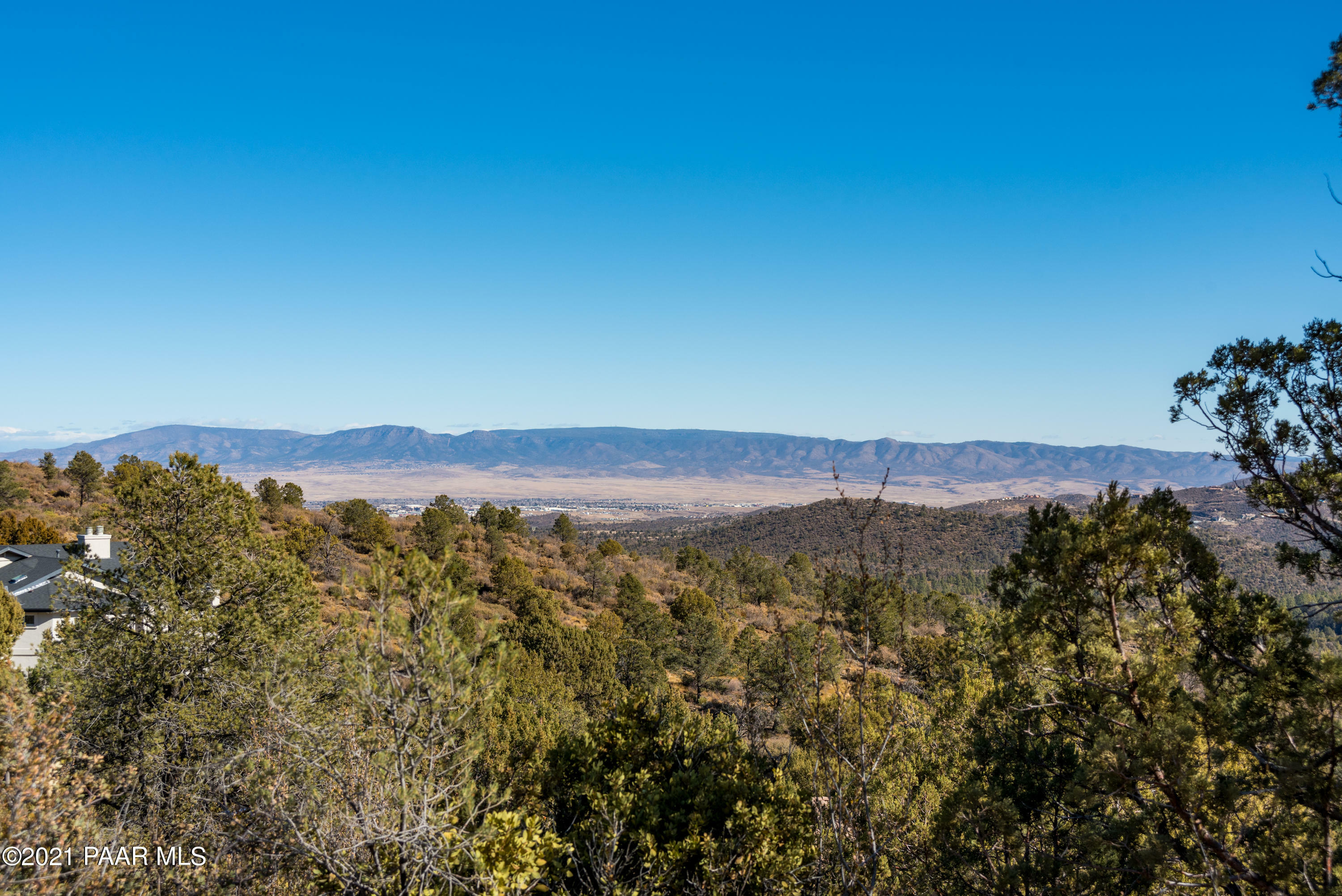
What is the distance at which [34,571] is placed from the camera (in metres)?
23.8

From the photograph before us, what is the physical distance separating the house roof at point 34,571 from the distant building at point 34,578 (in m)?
0.02

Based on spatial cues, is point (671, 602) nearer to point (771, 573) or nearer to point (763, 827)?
point (771, 573)

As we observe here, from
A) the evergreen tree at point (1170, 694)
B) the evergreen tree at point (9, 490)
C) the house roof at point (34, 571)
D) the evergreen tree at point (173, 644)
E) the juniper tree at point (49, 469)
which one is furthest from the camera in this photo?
the juniper tree at point (49, 469)

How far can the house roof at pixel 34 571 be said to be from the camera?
22.0 m

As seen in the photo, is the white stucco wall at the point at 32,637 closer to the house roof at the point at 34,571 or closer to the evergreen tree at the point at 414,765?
the house roof at the point at 34,571

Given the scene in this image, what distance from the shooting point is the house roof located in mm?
22031

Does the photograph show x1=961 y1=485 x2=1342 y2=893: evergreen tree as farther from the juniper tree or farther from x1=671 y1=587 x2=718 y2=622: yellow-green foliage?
the juniper tree

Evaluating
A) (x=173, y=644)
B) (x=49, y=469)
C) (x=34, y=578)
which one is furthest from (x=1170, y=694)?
(x=49, y=469)

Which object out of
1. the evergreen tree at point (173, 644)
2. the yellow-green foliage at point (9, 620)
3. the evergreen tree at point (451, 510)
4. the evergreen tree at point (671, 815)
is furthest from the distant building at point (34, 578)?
the evergreen tree at point (451, 510)

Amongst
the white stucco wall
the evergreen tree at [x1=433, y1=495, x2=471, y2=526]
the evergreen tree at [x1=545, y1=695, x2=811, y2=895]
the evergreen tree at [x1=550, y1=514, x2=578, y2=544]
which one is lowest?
the evergreen tree at [x1=550, y1=514, x2=578, y2=544]

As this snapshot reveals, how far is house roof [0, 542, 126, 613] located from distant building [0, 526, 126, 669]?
0.02m

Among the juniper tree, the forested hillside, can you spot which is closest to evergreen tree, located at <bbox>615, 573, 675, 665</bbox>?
the forested hillside

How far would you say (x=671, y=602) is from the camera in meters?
48.5

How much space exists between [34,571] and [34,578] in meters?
0.89
